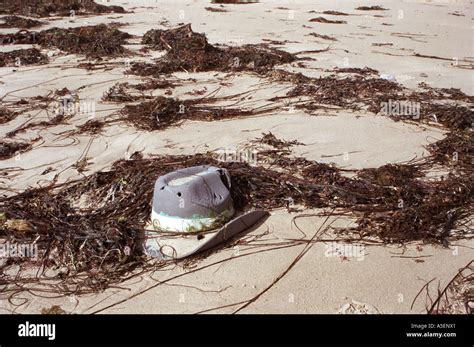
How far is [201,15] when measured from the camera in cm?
1433

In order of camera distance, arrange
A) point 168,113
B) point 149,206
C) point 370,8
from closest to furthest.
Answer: point 149,206 < point 168,113 < point 370,8

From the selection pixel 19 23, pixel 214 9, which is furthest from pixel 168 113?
pixel 214 9

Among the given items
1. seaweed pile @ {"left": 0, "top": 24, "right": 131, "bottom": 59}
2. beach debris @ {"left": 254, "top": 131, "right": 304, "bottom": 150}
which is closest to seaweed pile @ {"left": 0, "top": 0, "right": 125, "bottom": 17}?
seaweed pile @ {"left": 0, "top": 24, "right": 131, "bottom": 59}

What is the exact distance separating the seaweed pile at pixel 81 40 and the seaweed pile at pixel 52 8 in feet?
13.6

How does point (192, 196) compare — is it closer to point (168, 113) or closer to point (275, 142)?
point (275, 142)

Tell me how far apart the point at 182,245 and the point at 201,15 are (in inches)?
501

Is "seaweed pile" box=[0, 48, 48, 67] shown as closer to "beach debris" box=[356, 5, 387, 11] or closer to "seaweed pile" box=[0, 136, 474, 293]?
"seaweed pile" box=[0, 136, 474, 293]

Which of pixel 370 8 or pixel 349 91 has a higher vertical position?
pixel 370 8

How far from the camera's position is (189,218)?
10.7ft

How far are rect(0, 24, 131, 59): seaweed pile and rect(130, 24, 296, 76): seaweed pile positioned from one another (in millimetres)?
1017

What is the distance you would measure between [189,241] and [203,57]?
5.76 metres

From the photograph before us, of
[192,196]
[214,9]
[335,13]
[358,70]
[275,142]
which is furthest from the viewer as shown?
[214,9]

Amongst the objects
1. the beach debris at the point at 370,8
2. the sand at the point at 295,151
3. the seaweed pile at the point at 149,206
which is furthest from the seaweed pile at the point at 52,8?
the seaweed pile at the point at 149,206

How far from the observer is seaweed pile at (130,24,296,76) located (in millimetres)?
7898
